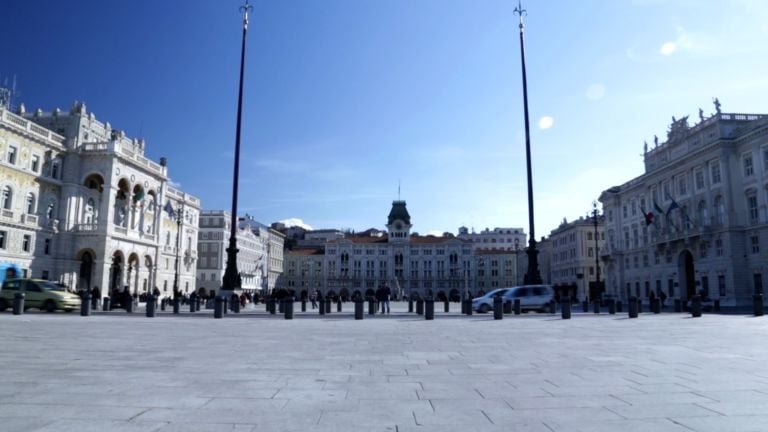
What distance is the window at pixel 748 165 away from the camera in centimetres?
4456

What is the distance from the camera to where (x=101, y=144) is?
161 feet

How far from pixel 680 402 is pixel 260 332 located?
41.9 feet

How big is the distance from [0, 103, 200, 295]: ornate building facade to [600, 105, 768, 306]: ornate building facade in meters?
51.1

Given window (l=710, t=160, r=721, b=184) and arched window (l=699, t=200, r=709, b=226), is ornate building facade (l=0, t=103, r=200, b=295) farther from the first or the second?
window (l=710, t=160, r=721, b=184)

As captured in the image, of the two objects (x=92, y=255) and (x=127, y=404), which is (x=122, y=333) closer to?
(x=127, y=404)

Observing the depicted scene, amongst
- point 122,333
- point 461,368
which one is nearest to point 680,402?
point 461,368

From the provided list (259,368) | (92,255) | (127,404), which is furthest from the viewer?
(92,255)

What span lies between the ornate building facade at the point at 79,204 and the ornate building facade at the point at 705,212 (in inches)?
2013

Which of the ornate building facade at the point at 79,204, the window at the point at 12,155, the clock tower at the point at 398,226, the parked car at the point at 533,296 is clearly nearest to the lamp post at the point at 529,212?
the parked car at the point at 533,296

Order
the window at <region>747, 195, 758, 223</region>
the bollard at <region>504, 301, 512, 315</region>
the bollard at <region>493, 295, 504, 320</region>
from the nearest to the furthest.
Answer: the bollard at <region>493, 295, 504, 320</region> → the bollard at <region>504, 301, 512, 315</region> → the window at <region>747, 195, 758, 223</region>

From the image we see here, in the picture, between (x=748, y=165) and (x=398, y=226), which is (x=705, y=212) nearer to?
(x=748, y=165)

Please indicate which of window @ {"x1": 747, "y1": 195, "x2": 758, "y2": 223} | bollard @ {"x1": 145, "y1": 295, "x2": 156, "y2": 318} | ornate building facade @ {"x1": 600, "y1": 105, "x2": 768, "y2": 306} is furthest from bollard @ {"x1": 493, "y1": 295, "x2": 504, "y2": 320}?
window @ {"x1": 747, "y1": 195, "x2": 758, "y2": 223}

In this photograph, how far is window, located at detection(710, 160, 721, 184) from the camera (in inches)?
1879

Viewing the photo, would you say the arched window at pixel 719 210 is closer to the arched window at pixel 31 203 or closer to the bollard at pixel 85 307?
the bollard at pixel 85 307
